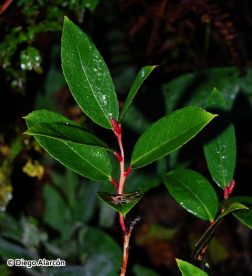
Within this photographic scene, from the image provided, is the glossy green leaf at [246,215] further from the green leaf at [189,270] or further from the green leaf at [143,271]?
the green leaf at [143,271]

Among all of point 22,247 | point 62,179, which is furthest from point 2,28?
point 62,179

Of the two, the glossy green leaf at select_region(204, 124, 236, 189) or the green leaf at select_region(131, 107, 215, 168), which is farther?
the glossy green leaf at select_region(204, 124, 236, 189)

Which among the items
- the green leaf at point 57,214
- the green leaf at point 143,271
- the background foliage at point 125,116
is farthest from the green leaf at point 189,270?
the green leaf at point 57,214

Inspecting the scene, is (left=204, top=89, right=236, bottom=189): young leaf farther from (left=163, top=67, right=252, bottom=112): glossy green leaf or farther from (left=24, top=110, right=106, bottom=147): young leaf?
(left=163, top=67, right=252, bottom=112): glossy green leaf

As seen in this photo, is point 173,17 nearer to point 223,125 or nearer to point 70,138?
point 223,125

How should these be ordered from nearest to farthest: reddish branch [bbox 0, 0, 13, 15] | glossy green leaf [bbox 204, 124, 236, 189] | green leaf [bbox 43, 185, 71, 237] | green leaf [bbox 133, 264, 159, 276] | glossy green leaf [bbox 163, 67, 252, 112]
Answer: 1. glossy green leaf [bbox 204, 124, 236, 189]
2. reddish branch [bbox 0, 0, 13, 15]
3. green leaf [bbox 133, 264, 159, 276]
4. glossy green leaf [bbox 163, 67, 252, 112]
5. green leaf [bbox 43, 185, 71, 237]

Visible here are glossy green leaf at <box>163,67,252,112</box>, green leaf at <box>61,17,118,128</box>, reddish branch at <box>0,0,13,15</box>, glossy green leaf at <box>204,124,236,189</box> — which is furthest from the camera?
glossy green leaf at <box>163,67,252,112</box>

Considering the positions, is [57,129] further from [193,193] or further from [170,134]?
[193,193]

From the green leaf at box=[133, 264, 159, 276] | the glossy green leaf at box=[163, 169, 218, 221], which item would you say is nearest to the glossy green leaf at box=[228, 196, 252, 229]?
the glossy green leaf at box=[163, 169, 218, 221]
